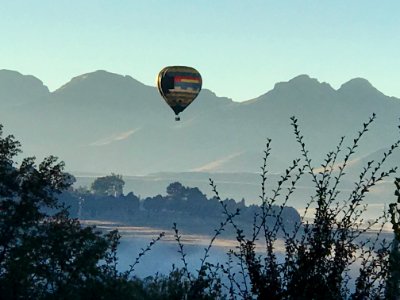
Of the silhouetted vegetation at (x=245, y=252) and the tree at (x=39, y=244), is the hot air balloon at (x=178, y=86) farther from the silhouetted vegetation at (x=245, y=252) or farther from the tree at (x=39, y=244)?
the tree at (x=39, y=244)

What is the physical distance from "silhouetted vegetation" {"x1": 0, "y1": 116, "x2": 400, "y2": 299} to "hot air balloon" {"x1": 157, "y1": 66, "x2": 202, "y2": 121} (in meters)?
108

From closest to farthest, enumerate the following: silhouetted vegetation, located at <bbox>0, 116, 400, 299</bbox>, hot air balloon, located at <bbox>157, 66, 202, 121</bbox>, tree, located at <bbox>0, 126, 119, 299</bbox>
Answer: silhouetted vegetation, located at <bbox>0, 116, 400, 299</bbox>
tree, located at <bbox>0, 126, 119, 299</bbox>
hot air balloon, located at <bbox>157, 66, 202, 121</bbox>

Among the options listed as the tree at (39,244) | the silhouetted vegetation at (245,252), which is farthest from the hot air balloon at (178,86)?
the tree at (39,244)

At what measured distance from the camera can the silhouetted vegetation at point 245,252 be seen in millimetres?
11438

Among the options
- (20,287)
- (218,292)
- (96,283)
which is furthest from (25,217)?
(218,292)

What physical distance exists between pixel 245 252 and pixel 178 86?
13456cm

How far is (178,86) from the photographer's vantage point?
146m

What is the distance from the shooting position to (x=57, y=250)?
28.6 metres

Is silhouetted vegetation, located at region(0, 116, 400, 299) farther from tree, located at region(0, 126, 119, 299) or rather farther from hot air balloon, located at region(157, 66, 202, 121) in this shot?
hot air balloon, located at region(157, 66, 202, 121)

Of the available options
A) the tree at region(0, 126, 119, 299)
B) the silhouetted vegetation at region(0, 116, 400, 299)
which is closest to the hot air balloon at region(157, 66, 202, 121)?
the silhouetted vegetation at region(0, 116, 400, 299)

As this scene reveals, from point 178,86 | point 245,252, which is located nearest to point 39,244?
point 245,252

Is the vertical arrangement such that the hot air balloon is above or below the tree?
above

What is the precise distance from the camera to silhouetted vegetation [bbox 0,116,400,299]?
11.4 m

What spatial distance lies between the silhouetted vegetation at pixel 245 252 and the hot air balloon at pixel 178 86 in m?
108
